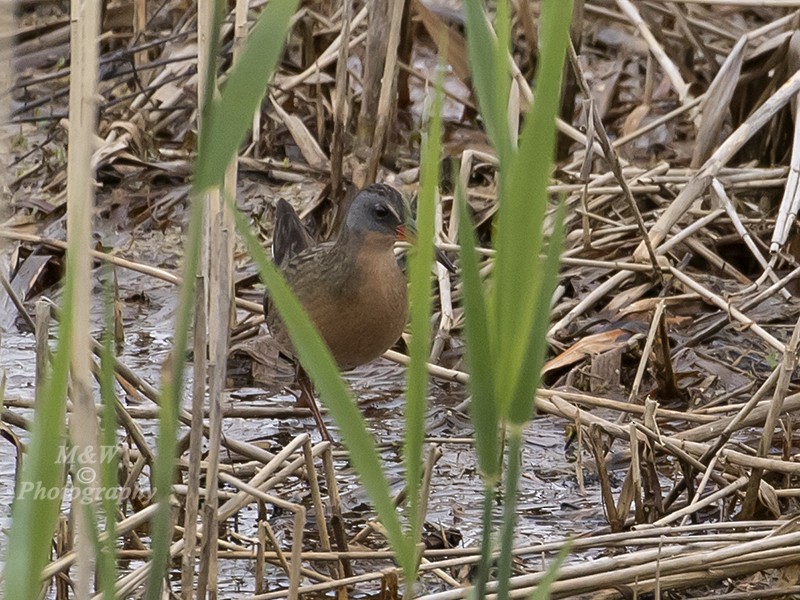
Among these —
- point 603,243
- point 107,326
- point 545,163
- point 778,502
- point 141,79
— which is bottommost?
point 778,502

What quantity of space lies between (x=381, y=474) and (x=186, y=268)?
0.31 meters

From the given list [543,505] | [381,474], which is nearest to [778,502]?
[543,505]

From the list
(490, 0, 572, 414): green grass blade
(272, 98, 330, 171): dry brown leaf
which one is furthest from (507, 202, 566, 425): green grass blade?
(272, 98, 330, 171): dry brown leaf

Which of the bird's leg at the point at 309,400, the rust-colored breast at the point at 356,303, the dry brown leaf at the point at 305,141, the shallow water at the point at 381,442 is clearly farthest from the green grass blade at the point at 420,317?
the dry brown leaf at the point at 305,141

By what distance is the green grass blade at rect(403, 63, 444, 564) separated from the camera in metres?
1.49

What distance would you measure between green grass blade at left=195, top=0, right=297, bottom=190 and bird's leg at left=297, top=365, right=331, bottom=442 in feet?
7.87

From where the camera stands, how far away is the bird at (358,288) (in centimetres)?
389

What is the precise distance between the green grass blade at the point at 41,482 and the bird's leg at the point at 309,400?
2279 millimetres

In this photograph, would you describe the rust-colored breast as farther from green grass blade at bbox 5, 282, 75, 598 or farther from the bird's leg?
green grass blade at bbox 5, 282, 75, 598

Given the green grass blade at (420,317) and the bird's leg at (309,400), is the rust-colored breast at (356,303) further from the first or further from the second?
the green grass blade at (420,317)

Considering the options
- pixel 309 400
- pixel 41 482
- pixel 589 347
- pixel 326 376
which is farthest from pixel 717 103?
pixel 41 482

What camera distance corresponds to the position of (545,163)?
4.70ft

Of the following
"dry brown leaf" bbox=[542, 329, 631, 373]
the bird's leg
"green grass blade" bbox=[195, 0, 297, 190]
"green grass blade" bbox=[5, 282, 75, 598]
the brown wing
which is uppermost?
the brown wing

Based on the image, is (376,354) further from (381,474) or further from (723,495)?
(381,474)
